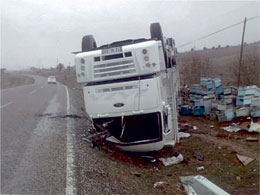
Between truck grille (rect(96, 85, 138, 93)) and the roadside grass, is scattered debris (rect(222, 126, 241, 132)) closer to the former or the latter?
the roadside grass

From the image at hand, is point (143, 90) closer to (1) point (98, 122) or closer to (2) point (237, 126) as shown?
(1) point (98, 122)

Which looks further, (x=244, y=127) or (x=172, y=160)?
(x=244, y=127)

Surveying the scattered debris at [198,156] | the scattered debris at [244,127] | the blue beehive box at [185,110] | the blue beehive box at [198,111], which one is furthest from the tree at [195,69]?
the scattered debris at [198,156]

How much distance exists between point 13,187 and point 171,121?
11.5 feet

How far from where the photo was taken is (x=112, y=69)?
5316 millimetres

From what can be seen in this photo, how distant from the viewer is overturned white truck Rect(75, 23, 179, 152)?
509 cm

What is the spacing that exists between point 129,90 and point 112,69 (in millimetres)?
584

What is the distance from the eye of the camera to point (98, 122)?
564cm

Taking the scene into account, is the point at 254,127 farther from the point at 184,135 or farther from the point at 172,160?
the point at 172,160

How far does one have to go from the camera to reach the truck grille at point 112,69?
17.1 ft

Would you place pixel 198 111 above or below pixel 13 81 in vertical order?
below

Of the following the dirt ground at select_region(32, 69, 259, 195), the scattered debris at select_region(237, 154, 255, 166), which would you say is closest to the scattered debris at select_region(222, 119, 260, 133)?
the dirt ground at select_region(32, 69, 259, 195)

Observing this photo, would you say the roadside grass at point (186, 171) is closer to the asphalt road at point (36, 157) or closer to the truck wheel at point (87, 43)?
the asphalt road at point (36, 157)

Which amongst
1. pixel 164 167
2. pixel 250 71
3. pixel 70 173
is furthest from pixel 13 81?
pixel 70 173
